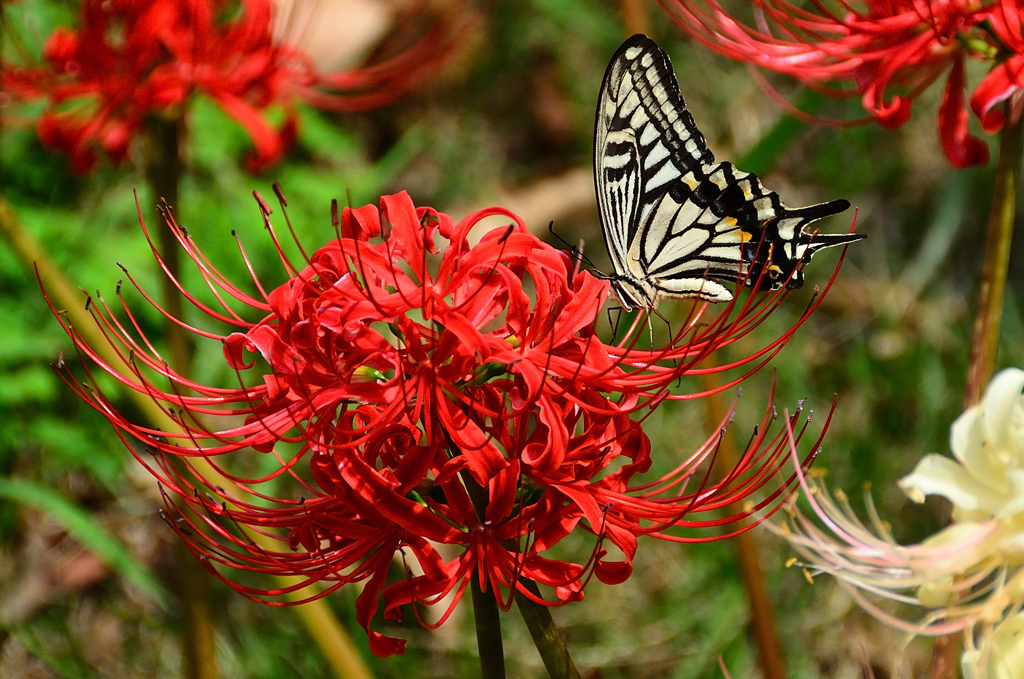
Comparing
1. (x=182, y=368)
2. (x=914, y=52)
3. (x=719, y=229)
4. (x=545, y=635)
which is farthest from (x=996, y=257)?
(x=182, y=368)

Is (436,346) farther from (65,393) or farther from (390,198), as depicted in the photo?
(65,393)

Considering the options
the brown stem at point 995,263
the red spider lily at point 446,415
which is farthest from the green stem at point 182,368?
the brown stem at point 995,263

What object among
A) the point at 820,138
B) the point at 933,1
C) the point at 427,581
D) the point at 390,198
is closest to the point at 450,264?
the point at 390,198

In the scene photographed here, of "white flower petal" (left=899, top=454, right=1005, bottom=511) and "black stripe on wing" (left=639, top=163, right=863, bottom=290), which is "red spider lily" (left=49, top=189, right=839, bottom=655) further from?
"black stripe on wing" (left=639, top=163, right=863, bottom=290)

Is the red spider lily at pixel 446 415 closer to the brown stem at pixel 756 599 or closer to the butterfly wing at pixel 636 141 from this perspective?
the butterfly wing at pixel 636 141

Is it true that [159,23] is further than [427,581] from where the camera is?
Yes

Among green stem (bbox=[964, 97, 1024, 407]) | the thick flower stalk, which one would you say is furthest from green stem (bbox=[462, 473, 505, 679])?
green stem (bbox=[964, 97, 1024, 407])
